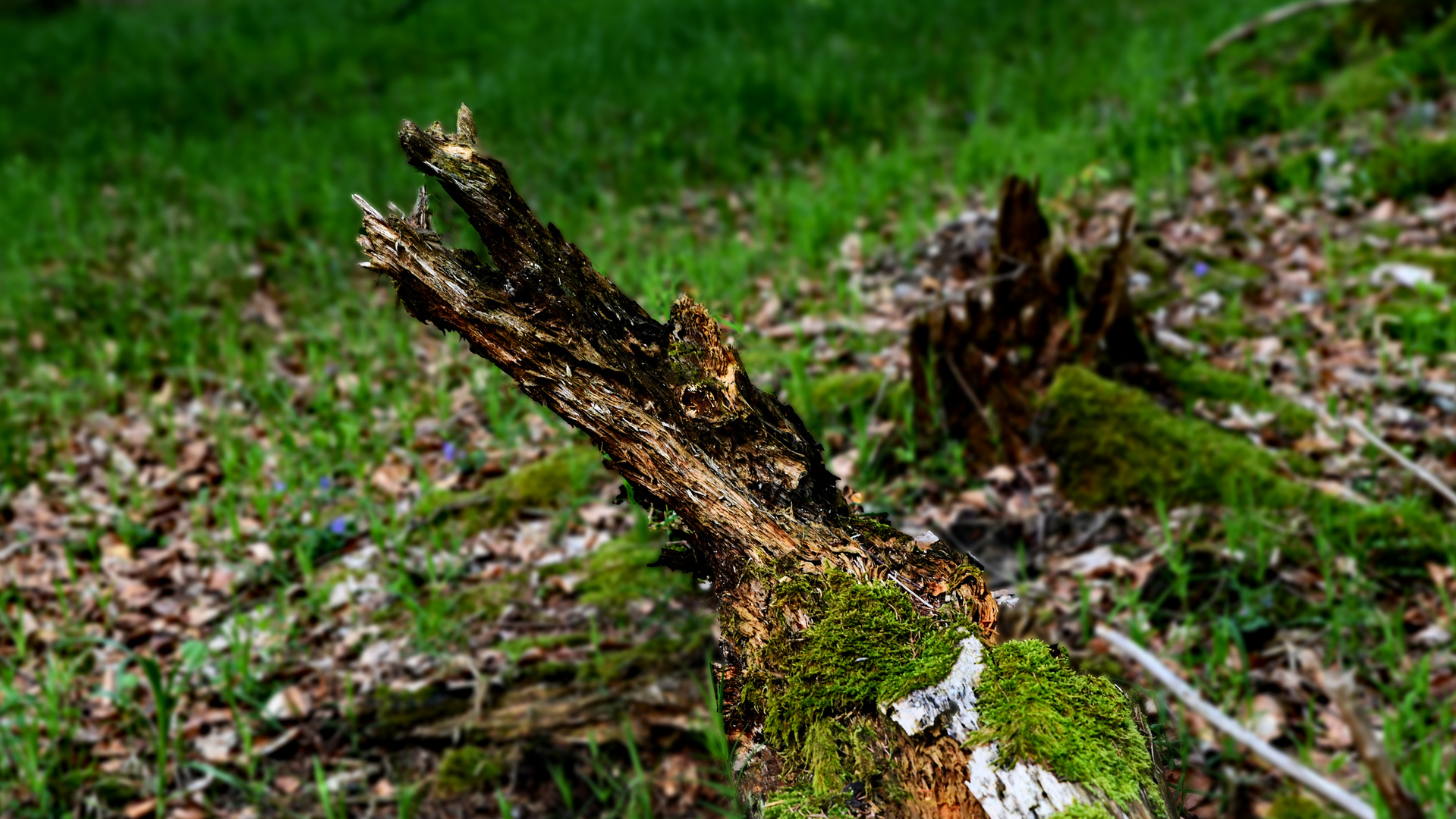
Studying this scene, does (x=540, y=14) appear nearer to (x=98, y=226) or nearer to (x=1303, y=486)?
(x=98, y=226)

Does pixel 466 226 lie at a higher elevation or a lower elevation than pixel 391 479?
higher

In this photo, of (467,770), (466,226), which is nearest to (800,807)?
(467,770)

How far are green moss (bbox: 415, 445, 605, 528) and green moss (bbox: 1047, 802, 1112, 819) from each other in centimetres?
333

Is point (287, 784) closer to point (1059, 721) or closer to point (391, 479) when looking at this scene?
point (391, 479)

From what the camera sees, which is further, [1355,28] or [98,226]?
[1355,28]

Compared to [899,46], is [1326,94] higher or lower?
lower

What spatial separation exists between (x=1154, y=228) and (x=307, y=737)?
17.7 ft

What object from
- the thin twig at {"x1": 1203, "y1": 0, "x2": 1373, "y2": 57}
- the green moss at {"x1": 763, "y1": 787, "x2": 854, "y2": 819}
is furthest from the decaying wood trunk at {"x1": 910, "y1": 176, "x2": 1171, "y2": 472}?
the thin twig at {"x1": 1203, "y1": 0, "x2": 1373, "y2": 57}

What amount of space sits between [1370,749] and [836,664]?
32.4 inches

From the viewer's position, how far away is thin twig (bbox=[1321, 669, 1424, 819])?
0.85 m

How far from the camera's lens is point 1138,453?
4.04m

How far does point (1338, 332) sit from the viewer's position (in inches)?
192

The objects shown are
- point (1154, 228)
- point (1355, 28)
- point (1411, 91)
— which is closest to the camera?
point (1154, 228)

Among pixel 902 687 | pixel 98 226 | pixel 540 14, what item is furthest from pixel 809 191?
pixel 540 14
